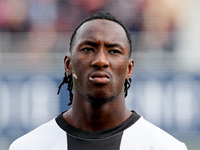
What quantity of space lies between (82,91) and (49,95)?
4470 mm

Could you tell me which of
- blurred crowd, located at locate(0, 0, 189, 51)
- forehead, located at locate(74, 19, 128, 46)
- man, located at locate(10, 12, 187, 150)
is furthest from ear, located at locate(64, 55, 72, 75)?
blurred crowd, located at locate(0, 0, 189, 51)

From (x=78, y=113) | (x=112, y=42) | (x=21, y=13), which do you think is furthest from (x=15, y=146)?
(x=21, y=13)

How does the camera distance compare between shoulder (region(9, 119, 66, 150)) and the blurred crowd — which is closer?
shoulder (region(9, 119, 66, 150))

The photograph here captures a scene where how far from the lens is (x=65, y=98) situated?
23.6 ft

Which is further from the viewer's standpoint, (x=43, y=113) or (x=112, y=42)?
(x=43, y=113)

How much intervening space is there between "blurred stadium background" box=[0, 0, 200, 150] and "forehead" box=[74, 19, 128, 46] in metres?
4.22

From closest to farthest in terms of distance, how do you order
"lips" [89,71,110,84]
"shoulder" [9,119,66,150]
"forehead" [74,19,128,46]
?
"lips" [89,71,110,84]
"forehead" [74,19,128,46]
"shoulder" [9,119,66,150]

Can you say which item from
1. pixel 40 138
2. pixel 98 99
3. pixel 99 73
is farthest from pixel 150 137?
pixel 40 138

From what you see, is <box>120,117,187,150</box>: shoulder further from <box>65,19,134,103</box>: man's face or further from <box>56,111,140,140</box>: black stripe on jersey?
<box>65,19,134,103</box>: man's face

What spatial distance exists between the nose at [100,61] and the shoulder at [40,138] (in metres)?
0.48

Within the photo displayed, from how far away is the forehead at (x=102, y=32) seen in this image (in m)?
2.90

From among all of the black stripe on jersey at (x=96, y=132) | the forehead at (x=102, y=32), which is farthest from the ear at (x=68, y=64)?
the black stripe on jersey at (x=96, y=132)

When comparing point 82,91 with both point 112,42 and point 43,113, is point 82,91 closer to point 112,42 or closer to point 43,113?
point 112,42

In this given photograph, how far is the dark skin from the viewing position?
9.20ft
